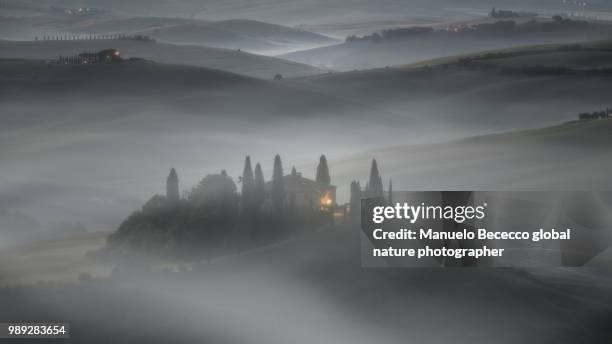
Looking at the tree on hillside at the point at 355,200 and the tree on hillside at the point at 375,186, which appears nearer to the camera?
the tree on hillside at the point at 375,186

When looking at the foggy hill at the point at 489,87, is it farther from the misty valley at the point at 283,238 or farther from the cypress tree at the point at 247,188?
the cypress tree at the point at 247,188

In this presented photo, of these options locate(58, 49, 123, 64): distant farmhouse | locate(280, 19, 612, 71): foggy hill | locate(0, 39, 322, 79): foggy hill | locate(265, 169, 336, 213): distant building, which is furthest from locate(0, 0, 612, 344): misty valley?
locate(280, 19, 612, 71): foggy hill

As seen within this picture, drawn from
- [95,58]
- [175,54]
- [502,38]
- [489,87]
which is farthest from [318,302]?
[502,38]

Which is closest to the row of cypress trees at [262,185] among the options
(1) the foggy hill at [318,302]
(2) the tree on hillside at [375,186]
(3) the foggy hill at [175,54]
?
(1) the foggy hill at [318,302]

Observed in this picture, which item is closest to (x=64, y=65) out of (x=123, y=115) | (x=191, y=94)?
(x=191, y=94)

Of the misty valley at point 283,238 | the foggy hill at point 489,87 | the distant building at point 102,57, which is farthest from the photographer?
the distant building at point 102,57

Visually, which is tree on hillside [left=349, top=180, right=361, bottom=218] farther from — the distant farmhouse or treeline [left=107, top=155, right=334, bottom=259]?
the distant farmhouse

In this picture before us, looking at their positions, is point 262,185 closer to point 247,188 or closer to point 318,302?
point 247,188
